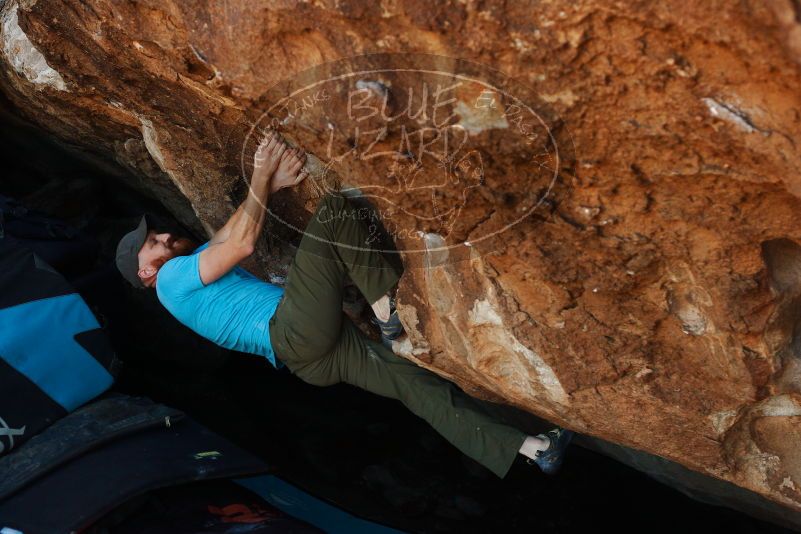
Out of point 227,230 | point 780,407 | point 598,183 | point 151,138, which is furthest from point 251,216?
point 780,407

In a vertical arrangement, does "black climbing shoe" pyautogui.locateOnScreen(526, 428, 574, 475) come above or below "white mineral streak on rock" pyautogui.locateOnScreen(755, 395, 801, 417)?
below

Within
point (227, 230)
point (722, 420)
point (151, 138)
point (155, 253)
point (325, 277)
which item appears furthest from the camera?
point (151, 138)

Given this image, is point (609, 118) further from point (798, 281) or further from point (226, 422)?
point (226, 422)

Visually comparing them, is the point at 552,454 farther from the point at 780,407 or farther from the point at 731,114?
the point at 731,114

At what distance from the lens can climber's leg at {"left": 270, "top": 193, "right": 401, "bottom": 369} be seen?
2254 millimetres

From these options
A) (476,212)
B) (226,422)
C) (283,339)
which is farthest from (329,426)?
(476,212)

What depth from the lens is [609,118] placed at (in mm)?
1593

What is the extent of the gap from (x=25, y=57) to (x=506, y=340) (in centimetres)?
218

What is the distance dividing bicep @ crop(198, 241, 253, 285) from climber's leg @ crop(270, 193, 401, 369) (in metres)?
0.18

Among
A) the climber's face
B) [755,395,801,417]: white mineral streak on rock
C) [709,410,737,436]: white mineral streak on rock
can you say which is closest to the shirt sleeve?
the climber's face

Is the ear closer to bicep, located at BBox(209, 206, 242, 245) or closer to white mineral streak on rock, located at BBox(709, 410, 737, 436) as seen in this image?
bicep, located at BBox(209, 206, 242, 245)

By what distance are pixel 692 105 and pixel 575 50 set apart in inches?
10.0

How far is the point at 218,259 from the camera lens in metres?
2.43

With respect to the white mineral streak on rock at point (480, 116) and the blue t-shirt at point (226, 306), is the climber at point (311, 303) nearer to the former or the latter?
the blue t-shirt at point (226, 306)
